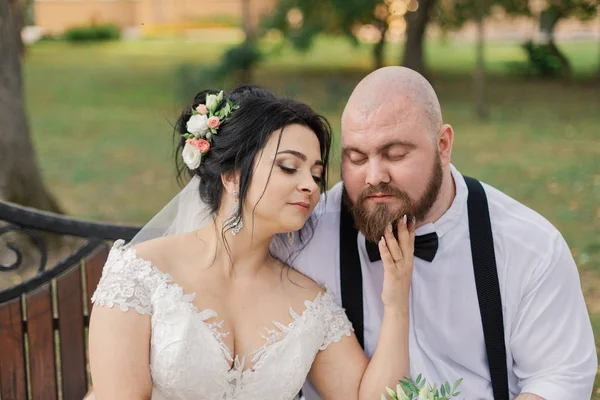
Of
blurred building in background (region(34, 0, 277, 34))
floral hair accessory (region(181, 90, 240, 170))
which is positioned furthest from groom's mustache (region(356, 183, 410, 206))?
blurred building in background (region(34, 0, 277, 34))

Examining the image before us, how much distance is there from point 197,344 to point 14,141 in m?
5.23

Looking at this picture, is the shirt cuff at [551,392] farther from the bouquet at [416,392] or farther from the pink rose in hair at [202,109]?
the pink rose in hair at [202,109]

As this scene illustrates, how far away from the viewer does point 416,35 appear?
2062 cm

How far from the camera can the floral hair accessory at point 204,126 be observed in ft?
10.4

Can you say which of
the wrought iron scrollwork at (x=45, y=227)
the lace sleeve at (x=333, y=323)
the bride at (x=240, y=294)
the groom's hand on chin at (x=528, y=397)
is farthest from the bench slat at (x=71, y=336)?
the groom's hand on chin at (x=528, y=397)

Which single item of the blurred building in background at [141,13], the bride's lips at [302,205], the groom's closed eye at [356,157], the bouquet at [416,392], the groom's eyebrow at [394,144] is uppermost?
the groom's eyebrow at [394,144]

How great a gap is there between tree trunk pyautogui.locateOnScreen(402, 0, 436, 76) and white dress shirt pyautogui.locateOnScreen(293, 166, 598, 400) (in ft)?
56.9

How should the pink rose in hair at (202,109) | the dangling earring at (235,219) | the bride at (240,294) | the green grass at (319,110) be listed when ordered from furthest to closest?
1. the green grass at (319,110)
2. the pink rose in hair at (202,109)
3. the dangling earring at (235,219)
4. the bride at (240,294)

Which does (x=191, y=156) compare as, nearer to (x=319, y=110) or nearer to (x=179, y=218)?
(x=179, y=218)

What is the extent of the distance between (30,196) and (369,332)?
16.8 ft

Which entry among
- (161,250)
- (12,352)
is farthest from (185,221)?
(12,352)

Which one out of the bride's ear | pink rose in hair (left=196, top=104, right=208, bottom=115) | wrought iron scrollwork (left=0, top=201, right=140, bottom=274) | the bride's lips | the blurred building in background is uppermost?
pink rose in hair (left=196, top=104, right=208, bottom=115)

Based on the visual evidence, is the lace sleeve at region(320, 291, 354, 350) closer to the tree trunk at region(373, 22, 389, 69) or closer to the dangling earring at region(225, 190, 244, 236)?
the dangling earring at region(225, 190, 244, 236)

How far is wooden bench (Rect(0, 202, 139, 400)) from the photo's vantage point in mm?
3627
